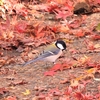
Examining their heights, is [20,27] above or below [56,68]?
above

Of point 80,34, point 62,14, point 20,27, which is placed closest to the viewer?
point 80,34

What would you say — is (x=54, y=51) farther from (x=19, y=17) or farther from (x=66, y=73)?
(x=19, y=17)

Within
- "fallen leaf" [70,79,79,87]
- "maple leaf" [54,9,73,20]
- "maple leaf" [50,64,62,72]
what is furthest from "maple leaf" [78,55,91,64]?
"maple leaf" [54,9,73,20]

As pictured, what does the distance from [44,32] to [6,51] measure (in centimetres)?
98

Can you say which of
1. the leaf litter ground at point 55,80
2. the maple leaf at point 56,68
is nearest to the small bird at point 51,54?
the maple leaf at point 56,68

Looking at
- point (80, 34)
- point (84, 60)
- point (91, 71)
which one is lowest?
point (91, 71)

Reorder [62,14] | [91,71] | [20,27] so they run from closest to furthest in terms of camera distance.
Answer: [91,71] → [20,27] → [62,14]

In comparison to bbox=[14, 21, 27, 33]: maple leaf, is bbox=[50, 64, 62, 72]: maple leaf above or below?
below

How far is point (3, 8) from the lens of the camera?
409 inches

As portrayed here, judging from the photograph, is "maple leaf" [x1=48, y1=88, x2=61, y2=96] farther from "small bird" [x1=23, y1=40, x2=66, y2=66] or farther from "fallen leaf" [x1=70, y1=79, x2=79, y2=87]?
"small bird" [x1=23, y1=40, x2=66, y2=66]

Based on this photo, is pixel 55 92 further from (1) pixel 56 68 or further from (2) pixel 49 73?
(1) pixel 56 68

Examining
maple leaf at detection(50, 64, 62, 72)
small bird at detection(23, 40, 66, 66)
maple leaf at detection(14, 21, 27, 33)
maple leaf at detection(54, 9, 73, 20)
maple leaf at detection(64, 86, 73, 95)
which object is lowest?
maple leaf at detection(64, 86, 73, 95)

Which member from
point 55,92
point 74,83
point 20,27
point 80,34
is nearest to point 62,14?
point 20,27

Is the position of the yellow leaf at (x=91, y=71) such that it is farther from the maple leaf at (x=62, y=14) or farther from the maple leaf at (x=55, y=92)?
the maple leaf at (x=62, y=14)
